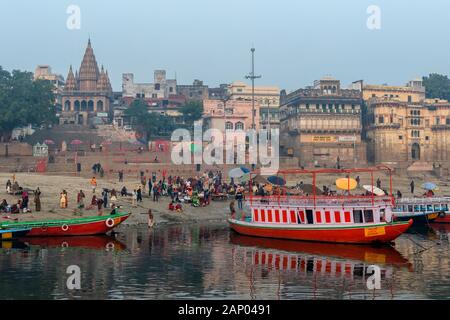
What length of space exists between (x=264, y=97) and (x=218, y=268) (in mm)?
85458

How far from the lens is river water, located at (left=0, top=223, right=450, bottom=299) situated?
22.2m

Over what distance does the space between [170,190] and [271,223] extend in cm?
1339

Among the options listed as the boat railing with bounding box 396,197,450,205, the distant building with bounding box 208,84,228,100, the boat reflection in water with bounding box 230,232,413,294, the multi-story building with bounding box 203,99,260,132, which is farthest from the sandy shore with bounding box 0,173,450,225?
the distant building with bounding box 208,84,228,100

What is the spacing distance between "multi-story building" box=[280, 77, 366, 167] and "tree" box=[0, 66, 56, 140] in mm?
29269

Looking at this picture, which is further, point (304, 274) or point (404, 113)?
point (404, 113)

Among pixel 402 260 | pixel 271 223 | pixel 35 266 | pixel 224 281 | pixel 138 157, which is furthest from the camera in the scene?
pixel 138 157

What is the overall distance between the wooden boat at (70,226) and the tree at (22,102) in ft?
125

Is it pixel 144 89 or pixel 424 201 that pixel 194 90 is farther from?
pixel 424 201

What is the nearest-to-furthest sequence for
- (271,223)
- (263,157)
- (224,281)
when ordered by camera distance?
(224,281) → (271,223) → (263,157)

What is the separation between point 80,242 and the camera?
34500 mm

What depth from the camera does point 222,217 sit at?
152 feet
